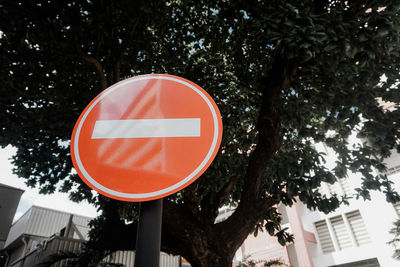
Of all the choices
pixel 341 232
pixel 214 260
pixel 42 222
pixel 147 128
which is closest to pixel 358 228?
pixel 341 232

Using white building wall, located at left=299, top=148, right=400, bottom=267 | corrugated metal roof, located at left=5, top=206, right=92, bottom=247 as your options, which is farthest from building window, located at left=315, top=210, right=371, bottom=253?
corrugated metal roof, located at left=5, top=206, right=92, bottom=247

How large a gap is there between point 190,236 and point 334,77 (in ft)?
13.3

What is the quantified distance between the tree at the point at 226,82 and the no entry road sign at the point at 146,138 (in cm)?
223

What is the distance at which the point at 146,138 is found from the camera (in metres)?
1.32

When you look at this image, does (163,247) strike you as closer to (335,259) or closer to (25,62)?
(25,62)

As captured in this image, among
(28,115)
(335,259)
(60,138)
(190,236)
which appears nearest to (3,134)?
(28,115)

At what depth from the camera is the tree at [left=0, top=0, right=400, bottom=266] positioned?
369 centimetres

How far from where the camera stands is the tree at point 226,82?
369 cm

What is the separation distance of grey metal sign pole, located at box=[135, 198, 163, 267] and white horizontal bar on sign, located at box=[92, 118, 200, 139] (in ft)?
1.15

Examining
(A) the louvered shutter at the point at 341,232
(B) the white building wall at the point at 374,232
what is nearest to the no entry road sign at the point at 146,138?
(B) the white building wall at the point at 374,232

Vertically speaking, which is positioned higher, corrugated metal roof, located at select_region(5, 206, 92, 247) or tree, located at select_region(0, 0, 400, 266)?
corrugated metal roof, located at select_region(5, 206, 92, 247)

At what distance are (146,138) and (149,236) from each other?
478 millimetres

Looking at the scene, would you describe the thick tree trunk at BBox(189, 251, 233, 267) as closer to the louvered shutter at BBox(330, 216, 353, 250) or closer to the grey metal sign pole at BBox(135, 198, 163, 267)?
the grey metal sign pole at BBox(135, 198, 163, 267)

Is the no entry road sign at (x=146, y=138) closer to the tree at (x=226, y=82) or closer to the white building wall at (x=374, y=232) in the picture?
the tree at (x=226, y=82)
